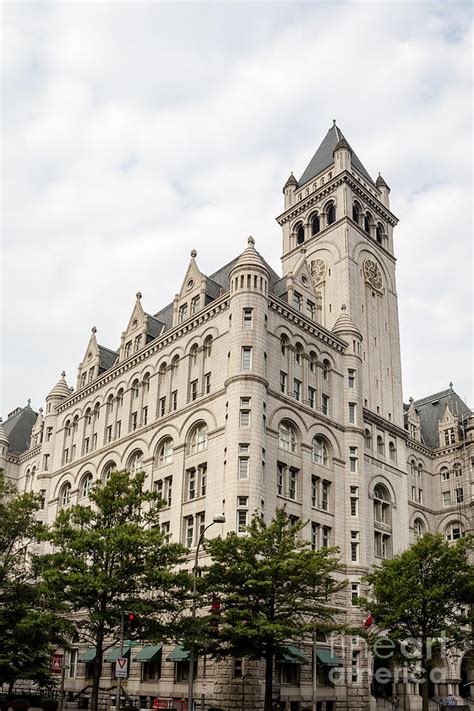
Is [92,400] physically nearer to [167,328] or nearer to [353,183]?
[167,328]

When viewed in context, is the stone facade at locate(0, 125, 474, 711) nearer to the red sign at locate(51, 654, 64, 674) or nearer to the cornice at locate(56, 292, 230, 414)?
the cornice at locate(56, 292, 230, 414)

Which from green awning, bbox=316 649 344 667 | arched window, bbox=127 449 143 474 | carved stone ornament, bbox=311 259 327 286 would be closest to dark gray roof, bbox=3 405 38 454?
arched window, bbox=127 449 143 474

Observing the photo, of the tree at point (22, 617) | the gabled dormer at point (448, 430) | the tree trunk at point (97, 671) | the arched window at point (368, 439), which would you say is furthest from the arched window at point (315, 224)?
the tree trunk at point (97, 671)

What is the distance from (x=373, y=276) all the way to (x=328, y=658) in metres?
42.1

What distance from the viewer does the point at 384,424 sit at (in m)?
70.4

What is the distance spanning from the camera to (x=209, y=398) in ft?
189

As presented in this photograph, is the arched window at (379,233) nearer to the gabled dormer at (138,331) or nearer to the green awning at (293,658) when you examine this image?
the gabled dormer at (138,331)

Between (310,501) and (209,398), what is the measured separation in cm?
1096

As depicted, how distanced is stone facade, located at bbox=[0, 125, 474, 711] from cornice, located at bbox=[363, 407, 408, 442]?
0.20 metres

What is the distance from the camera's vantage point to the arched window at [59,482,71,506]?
7325 centimetres

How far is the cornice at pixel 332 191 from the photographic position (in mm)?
81812

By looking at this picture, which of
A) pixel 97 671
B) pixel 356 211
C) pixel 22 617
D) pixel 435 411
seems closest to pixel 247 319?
pixel 22 617

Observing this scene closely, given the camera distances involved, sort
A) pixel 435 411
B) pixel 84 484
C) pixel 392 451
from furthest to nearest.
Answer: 1. pixel 435 411
2. pixel 84 484
3. pixel 392 451

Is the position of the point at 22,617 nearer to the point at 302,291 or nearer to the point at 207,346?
the point at 207,346
